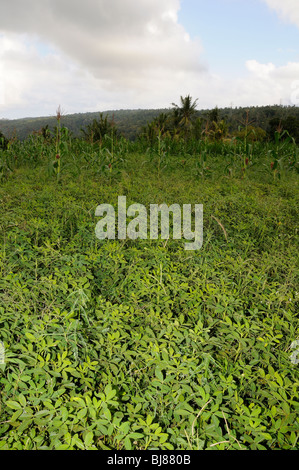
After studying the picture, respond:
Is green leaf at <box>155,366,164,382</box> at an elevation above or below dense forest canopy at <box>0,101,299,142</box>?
below

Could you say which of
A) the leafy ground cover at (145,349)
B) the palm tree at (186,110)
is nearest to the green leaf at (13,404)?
the leafy ground cover at (145,349)

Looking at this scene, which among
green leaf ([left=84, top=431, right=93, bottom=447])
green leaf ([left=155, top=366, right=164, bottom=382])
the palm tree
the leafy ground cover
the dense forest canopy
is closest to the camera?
green leaf ([left=84, top=431, right=93, bottom=447])

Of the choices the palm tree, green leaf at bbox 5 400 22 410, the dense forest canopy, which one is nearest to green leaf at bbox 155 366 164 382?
green leaf at bbox 5 400 22 410

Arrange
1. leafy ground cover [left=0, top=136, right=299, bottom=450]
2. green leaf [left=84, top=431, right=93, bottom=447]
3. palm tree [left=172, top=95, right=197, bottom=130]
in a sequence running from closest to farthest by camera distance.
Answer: green leaf [left=84, top=431, right=93, bottom=447] < leafy ground cover [left=0, top=136, right=299, bottom=450] < palm tree [left=172, top=95, right=197, bottom=130]

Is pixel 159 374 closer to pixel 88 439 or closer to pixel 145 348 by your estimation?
pixel 145 348

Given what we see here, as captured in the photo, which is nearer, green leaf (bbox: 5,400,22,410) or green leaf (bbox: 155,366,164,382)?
green leaf (bbox: 5,400,22,410)

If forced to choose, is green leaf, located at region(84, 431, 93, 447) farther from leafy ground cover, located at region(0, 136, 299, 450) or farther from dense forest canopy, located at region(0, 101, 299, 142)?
dense forest canopy, located at region(0, 101, 299, 142)

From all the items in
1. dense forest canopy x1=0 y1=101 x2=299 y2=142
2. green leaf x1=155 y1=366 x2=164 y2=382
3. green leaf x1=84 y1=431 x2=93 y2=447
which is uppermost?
dense forest canopy x1=0 y1=101 x2=299 y2=142

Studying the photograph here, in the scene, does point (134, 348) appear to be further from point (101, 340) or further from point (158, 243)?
point (158, 243)

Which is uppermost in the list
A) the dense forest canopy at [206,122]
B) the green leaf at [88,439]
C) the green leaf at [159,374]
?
the dense forest canopy at [206,122]

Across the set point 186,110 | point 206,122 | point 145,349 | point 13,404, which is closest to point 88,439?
point 13,404

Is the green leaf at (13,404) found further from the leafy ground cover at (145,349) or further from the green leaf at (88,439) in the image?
the green leaf at (88,439)

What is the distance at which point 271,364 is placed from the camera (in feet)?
5.19

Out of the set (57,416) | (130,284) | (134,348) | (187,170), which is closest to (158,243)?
(130,284)
